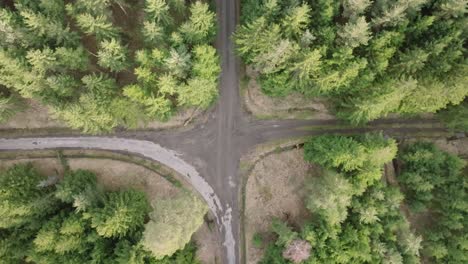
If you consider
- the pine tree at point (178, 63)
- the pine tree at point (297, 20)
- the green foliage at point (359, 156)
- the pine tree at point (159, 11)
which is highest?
the pine tree at point (159, 11)

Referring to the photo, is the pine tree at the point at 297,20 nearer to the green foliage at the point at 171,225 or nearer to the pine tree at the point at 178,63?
the pine tree at the point at 178,63

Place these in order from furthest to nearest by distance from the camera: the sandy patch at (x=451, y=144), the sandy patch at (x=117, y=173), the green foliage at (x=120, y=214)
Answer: the sandy patch at (x=451, y=144) < the sandy patch at (x=117, y=173) < the green foliage at (x=120, y=214)

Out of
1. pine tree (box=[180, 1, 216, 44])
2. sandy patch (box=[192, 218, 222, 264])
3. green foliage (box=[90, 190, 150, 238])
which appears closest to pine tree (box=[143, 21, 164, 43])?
pine tree (box=[180, 1, 216, 44])

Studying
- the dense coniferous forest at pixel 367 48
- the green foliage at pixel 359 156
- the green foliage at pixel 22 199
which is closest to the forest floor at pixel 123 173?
the green foliage at pixel 22 199

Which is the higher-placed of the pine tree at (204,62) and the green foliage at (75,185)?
the pine tree at (204,62)

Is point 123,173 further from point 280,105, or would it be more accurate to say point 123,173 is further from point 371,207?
point 371,207

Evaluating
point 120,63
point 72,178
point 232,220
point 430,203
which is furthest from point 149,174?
point 430,203

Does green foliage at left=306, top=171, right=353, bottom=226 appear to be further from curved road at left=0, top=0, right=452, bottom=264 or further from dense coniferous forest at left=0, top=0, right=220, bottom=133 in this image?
dense coniferous forest at left=0, top=0, right=220, bottom=133
